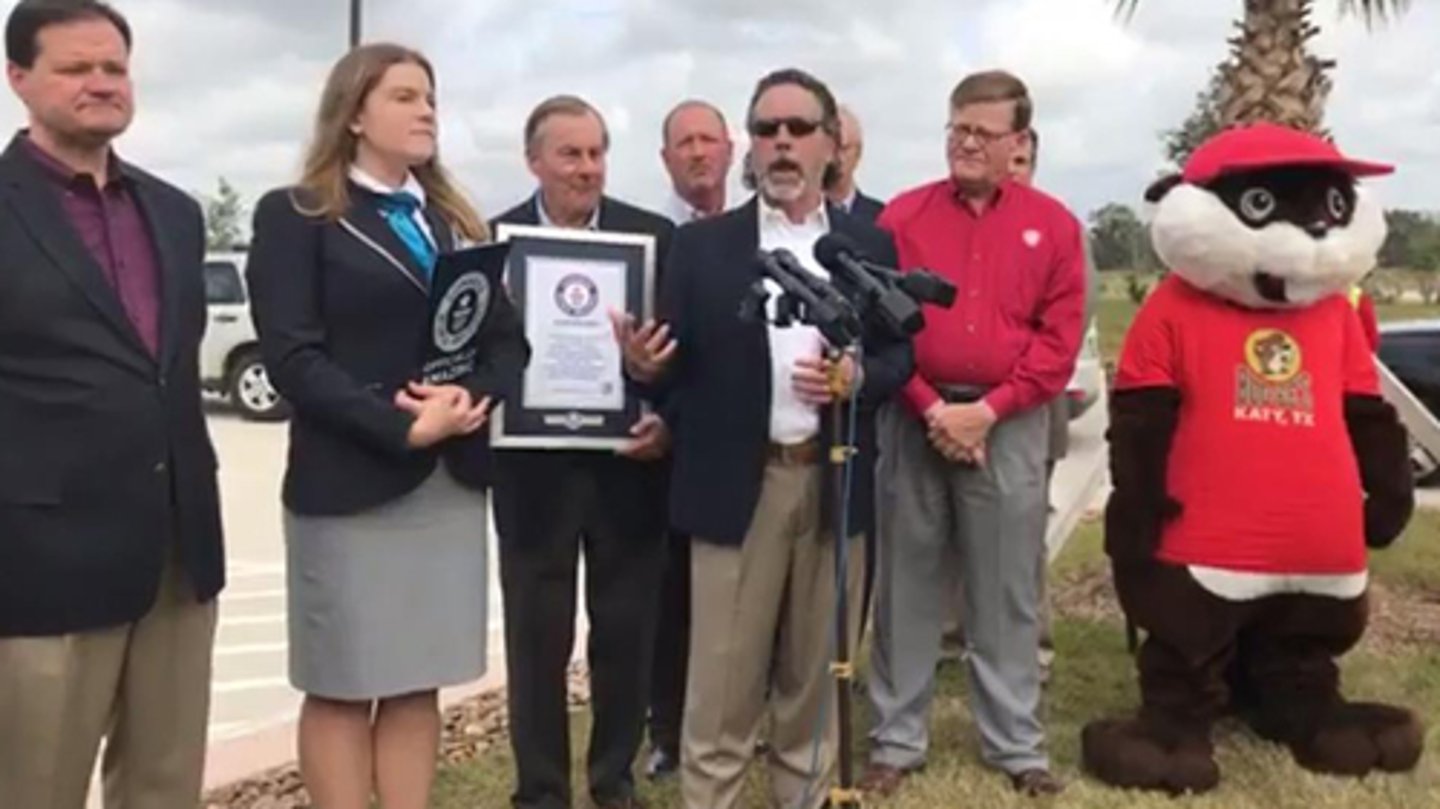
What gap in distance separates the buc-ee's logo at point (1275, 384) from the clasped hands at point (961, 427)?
79 cm

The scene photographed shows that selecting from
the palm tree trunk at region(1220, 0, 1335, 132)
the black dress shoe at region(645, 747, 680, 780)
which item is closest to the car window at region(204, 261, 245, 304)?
the palm tree trunk at region(1220, 0, 1335, 132)

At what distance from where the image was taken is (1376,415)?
5.18 metres

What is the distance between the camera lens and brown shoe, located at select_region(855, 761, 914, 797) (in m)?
5.14

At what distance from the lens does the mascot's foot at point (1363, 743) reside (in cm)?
520

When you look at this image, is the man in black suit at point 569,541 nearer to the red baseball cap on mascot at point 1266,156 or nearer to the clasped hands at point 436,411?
the clasped hands at point 436,411

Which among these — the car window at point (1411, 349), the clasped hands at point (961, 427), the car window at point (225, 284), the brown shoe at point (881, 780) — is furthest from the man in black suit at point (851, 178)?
the car window at point (225, 284)

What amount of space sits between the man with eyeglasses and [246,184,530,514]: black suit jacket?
1.71 m

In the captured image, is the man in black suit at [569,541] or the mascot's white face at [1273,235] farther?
the mascot's white face at [1273,235]

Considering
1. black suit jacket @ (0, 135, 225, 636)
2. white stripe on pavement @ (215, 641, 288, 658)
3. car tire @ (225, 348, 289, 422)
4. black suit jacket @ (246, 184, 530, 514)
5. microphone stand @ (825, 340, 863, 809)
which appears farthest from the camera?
car tire @ (225, 348, 289, 422)

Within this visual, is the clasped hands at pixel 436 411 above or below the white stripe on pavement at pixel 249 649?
above

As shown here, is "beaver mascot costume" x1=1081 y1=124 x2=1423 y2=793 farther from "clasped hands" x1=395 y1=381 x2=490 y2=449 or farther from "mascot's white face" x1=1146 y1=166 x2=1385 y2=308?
"clasped hands" x1=395 y1=381 x2=490 y2=449

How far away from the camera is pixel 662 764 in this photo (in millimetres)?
5398

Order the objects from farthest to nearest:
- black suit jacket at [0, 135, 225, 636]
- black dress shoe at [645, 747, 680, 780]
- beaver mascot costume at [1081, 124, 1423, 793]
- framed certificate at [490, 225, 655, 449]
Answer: black dress shoe at [645, 747, 680, 780], beaver mascot costume at [1081, 124, 1423, 793], framed certificate at [490, 225, 655, 449], black suit jacket at [0, 135, 225, 636]

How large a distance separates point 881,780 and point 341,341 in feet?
7.66
